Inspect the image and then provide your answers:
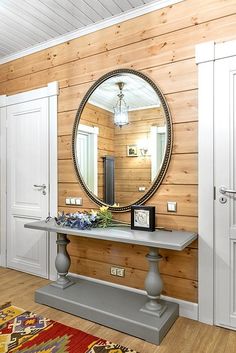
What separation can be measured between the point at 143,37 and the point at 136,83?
16.7 inches

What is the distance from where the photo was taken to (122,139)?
259 centimetres

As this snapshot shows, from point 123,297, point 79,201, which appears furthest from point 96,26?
point 123,297

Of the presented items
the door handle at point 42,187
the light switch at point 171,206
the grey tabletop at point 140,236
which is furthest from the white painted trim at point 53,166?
the light switch at point 171,206

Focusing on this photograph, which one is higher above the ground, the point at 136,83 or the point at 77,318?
the point at 136,83

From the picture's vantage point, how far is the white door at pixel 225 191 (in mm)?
2047

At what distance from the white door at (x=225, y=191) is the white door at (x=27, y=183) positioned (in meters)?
1.91

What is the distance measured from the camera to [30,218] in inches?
127

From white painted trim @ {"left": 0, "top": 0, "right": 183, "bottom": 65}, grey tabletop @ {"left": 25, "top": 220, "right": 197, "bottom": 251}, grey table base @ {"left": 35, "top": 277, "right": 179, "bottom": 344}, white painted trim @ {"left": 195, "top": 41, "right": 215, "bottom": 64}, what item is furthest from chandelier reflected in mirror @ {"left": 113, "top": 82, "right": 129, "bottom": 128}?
grey table base @ {"left": 35, "top": 277, "right": 179, "bottom": 344}

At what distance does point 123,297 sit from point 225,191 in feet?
4.24

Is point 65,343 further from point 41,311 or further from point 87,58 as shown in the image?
point 87,58

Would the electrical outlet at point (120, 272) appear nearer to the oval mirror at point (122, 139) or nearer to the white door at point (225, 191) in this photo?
the oval mirror at point (122, 139)

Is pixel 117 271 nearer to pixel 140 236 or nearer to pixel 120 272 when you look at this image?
pixel 120 272

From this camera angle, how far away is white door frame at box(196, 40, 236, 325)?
212cm

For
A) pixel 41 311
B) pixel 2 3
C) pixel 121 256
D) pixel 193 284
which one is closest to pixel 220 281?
pixel 193 284
